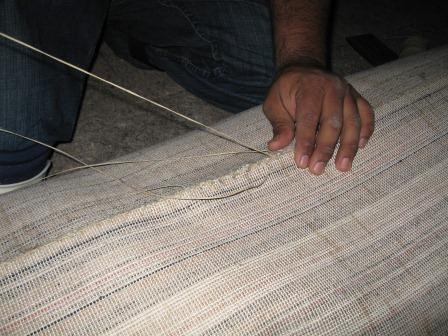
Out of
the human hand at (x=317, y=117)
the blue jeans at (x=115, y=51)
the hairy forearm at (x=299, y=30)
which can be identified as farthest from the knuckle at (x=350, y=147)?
the blue jeans at (x=115, y=51)

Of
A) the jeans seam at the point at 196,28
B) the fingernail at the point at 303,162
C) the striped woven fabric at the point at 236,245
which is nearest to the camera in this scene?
the striped woven fabric at the point at 236,245

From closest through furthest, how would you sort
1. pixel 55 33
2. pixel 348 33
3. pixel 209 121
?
pixel 55 33 < pixel 209 121 < pixel 348 33

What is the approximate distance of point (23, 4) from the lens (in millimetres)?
813

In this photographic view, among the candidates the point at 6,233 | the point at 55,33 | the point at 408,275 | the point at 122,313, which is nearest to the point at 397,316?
the point at 408,275

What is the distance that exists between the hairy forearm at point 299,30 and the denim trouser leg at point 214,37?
0.35 feet

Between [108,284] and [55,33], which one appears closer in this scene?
[108,284]

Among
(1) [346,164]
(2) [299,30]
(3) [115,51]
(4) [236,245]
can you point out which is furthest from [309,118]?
(3) [115,51]

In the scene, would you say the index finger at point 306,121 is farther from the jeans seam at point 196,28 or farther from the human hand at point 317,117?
the jeans seam at point 196,28

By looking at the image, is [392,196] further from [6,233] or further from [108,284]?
[6,233]

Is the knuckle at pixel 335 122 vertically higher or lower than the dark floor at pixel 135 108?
higher

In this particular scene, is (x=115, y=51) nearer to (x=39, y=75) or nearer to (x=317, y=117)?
(x=39, y=75)

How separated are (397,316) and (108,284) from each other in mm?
362

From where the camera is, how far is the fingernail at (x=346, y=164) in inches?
22.1

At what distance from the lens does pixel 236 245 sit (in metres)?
0.46
